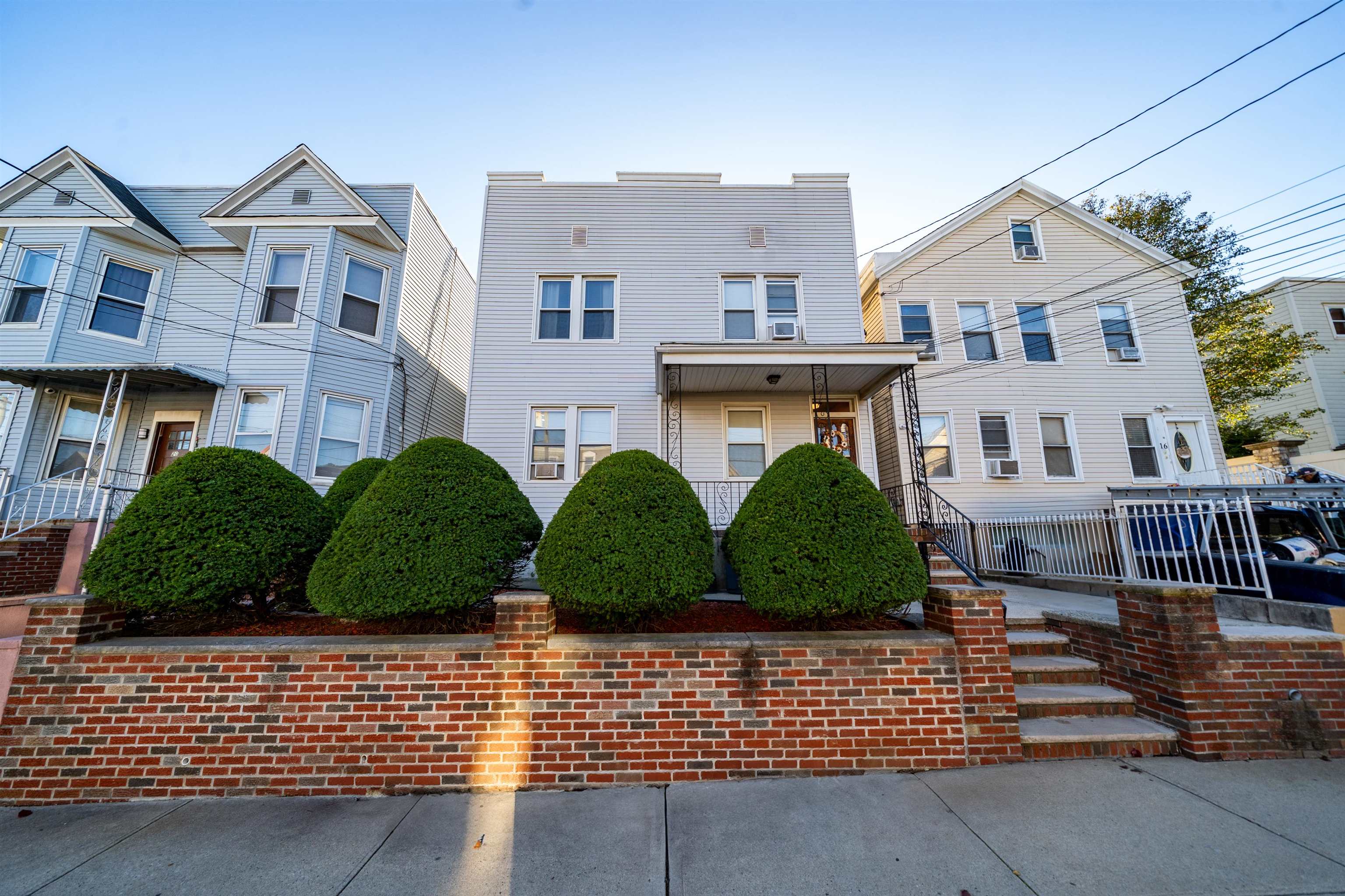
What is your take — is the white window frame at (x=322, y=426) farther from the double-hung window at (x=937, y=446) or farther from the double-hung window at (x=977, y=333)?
the double-hung window at (x=977, y=333)

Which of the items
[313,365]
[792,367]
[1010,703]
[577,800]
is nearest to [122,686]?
[577,800]

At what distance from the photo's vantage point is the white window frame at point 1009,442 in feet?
34.9

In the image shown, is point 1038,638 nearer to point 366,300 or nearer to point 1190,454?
point 1190,454

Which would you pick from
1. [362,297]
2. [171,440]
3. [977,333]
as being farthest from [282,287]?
[977,333]

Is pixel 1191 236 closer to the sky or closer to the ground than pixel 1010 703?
closer to the sky

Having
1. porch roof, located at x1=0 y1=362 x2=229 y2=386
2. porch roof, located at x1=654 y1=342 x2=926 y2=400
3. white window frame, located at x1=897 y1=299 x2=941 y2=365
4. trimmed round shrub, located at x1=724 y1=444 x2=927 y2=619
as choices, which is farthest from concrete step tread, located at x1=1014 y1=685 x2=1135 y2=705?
porch roof, located at x1=0 y1=362 x2=229 y2=386

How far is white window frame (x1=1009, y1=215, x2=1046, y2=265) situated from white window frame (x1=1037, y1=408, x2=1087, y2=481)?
3.73 meters

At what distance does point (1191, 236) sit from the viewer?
582 inches

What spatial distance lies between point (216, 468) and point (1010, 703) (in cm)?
658

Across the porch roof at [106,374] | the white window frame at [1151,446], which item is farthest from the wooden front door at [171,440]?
the white window frame at [1151,446]

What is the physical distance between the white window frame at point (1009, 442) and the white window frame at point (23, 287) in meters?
18.6

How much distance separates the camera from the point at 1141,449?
36.3ft

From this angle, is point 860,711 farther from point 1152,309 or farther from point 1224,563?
point 1152,309

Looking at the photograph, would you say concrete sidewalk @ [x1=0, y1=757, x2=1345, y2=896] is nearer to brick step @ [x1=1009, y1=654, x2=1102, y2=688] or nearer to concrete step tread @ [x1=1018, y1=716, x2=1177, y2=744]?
concrete step tread @ [x1=1018, y1=716, x2=1177, y2=744]
